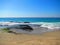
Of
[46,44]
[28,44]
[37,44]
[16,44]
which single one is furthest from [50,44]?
[16,44]

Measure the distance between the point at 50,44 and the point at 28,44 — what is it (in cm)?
Result: 38

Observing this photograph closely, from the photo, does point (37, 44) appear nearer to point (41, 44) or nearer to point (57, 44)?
point (41, 44)

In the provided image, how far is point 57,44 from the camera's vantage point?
238 cm

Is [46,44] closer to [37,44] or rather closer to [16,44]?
[37,44]

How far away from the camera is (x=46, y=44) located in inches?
92.4

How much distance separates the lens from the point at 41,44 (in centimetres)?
235

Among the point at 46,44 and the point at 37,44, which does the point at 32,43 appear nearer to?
the point at 37,44

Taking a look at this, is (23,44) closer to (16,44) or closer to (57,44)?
(16,44)

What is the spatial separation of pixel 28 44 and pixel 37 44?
0.16 m

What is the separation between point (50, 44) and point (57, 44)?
0.12m

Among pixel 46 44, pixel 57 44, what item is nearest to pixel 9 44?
pixel 46 44

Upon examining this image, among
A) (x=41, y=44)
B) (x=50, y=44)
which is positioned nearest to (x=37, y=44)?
(x=41, y=44)

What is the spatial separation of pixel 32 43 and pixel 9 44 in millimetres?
398

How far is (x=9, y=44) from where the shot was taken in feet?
7.59
